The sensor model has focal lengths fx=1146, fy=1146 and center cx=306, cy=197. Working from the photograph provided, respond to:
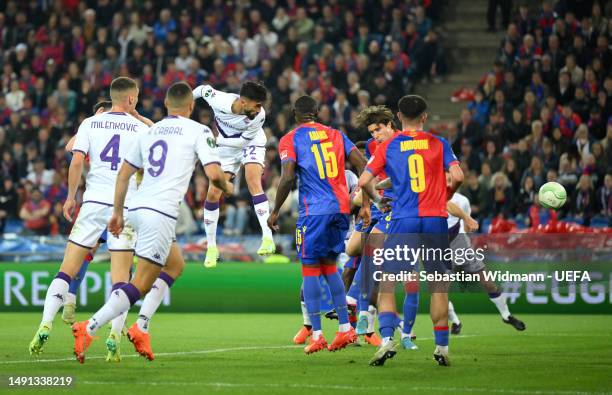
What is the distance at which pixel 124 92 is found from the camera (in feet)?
38.1

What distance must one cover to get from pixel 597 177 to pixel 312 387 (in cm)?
1301

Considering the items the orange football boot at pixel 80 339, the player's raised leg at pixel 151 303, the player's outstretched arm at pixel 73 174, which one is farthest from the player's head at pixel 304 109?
the orange football boot at pixel 80 339

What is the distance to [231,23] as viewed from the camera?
28.1 meters

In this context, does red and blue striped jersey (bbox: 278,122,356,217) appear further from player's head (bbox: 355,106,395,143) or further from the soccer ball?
the soccer ball

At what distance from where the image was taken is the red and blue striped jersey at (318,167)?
12.0m

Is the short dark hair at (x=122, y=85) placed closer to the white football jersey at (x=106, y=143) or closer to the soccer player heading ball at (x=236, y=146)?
the white football jersey at (x=106, y=143)

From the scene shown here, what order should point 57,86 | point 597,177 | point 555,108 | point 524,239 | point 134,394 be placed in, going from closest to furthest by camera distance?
point 134,394 < point 524,239 < point 597,177 < point 555,108 < point 57,86

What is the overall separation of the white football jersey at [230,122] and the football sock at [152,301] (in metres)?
3.25

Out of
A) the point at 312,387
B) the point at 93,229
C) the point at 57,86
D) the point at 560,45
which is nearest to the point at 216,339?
the point at 93,229

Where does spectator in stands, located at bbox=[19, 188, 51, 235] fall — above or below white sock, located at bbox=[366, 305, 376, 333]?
below

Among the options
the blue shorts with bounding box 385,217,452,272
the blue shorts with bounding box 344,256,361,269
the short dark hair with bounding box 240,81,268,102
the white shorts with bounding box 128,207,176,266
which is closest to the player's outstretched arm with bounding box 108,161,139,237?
the white shorts with bounding box 128,207,176,266

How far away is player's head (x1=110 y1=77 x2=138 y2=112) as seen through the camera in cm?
1163

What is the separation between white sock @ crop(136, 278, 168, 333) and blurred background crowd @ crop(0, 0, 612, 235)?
1046cm

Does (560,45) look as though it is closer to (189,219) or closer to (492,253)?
(492,253)
